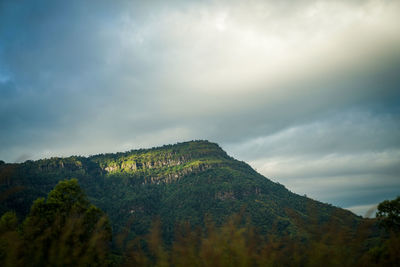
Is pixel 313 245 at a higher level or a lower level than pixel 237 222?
lower

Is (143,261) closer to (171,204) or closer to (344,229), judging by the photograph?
(344,229)

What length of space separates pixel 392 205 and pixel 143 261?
30940 millimetres

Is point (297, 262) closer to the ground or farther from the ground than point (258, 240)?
closer to the ground

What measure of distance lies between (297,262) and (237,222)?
1.07 metres

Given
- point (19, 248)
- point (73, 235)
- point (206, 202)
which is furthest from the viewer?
point (206, 202)

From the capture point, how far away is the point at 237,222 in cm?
443

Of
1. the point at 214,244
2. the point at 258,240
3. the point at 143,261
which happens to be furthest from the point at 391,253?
the point at 143,261

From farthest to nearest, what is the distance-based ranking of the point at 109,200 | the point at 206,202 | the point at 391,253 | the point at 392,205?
the point at 109,200 < the point at 206,202 < the point at 392,205 < the point at 391,253

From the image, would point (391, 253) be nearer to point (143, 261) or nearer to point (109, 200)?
point (143, 261)

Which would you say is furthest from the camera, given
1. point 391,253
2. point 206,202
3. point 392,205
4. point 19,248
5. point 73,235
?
point 206,202

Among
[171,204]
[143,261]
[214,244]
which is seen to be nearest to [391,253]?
[214,244]

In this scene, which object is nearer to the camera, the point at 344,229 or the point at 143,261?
the point at 344,229

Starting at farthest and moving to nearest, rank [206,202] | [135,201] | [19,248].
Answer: [135,201] → [206,202] → [19,248]

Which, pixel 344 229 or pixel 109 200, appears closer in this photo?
pixel 344 229
